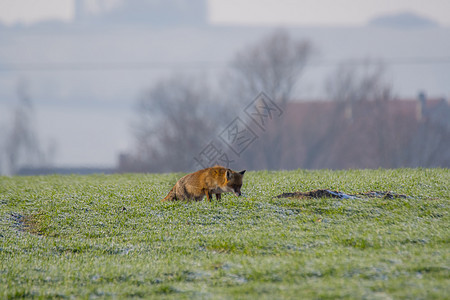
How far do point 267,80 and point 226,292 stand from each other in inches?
2133

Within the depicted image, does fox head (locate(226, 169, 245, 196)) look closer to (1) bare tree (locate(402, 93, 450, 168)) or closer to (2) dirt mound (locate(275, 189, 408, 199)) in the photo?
(2) dirt mound (locate(275, 189, 408, 199))

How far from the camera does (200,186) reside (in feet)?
49.8

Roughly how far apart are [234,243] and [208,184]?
113 inches

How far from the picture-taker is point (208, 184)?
14.9m

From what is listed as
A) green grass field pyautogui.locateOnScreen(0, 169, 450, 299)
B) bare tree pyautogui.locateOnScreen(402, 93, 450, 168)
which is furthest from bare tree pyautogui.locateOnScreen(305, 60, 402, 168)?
green grass field pyautogui.locateOnScreen(0, 169, 450, 299)

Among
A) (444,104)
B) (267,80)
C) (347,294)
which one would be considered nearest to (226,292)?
(347,294)

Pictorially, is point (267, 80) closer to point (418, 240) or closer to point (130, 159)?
point (130, 159)

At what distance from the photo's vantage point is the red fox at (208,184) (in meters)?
14.5

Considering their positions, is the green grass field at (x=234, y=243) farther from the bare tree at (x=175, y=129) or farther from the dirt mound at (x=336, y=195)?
the bare tree at (x=175, y=129)

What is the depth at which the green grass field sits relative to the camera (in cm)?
973

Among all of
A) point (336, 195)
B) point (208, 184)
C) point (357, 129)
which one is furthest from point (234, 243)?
point (357, 129)

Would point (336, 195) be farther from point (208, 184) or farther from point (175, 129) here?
point (175, 129)

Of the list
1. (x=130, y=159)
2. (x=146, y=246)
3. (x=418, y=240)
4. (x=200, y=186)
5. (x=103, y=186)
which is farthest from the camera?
(x=130, y=159)

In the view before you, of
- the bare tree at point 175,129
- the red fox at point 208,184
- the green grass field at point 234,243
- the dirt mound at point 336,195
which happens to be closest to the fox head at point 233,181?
the red fox at point 208,184
